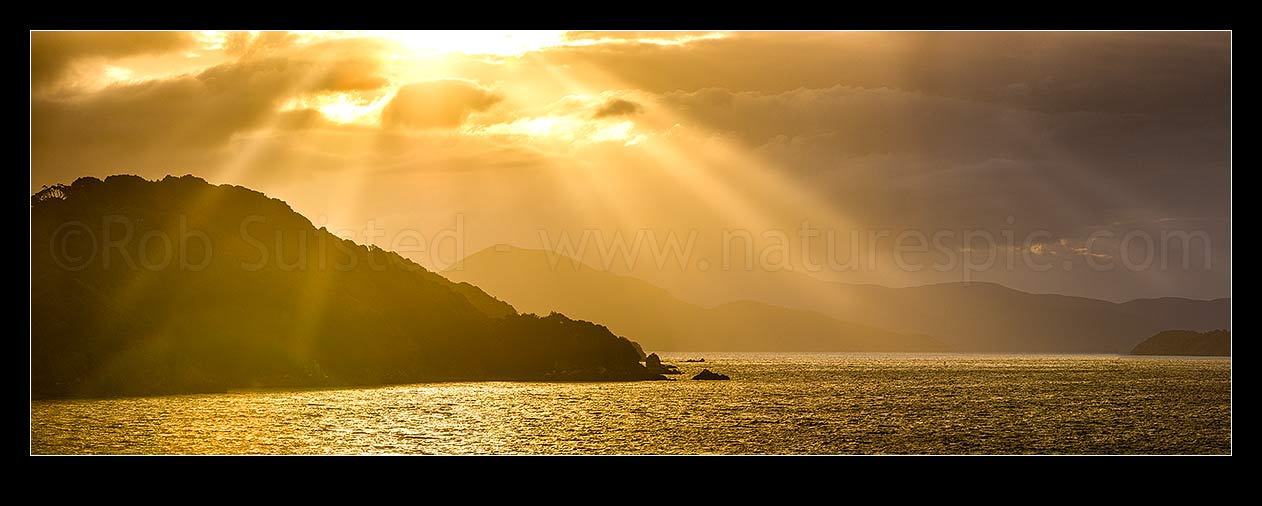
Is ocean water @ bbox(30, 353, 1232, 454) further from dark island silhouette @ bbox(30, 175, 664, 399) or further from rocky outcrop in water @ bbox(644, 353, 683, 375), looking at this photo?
rocky outcrop in water @ bbox(644, 353, 683, 375)

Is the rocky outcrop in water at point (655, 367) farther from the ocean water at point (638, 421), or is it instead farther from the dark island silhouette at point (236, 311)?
the ocean water at point (638, 421)

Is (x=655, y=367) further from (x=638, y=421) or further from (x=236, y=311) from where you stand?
(x=638, y=421)

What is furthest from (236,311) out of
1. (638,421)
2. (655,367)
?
(638,421)

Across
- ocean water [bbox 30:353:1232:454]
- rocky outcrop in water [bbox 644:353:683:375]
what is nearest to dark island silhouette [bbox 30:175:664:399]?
rocky outcrop in water [bbox 644:353:683:375]

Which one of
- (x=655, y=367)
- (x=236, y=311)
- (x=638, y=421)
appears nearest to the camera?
(x=638, y=421)

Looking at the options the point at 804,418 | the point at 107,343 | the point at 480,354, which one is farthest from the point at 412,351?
the point at 804,418

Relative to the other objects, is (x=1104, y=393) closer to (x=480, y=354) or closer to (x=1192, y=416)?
(x=1192, y=416)

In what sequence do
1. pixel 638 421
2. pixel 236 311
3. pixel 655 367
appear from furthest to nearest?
1. pixel 655 367
2. pixel 236 311
3. pixel 638 421
